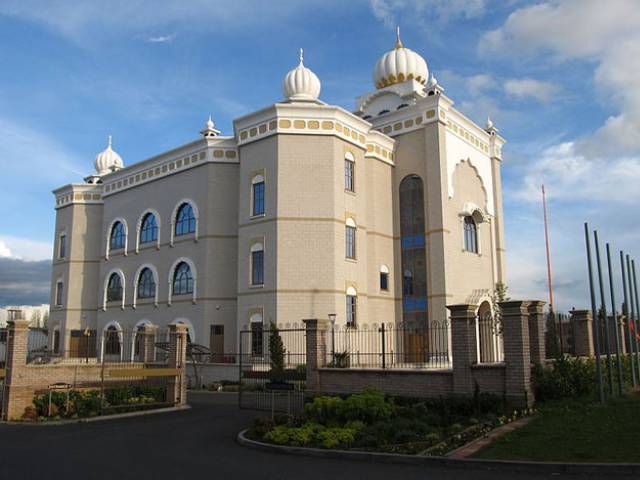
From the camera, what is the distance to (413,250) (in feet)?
103

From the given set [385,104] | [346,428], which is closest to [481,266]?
[385,104]

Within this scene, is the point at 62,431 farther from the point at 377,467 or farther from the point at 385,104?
the point at 385,104

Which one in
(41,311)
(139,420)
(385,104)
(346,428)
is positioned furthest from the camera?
(41,311)

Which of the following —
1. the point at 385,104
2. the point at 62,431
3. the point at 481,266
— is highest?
the point at 385,104

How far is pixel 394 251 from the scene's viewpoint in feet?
105

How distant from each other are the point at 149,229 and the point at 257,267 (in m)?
10.4

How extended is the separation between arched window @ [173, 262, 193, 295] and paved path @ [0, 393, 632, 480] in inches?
688

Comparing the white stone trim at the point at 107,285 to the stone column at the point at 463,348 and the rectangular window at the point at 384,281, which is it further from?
the stone column at the point at 463,348

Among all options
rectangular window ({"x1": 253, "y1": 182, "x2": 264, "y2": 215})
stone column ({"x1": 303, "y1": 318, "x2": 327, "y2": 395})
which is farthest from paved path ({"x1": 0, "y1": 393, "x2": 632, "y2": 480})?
rectangular window ({"x1": 253, "y1": 182, "x2": 264, "y2": 215})

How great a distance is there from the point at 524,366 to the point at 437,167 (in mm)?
18390

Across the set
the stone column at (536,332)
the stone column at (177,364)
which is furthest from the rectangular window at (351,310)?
the stone column at (536,332)

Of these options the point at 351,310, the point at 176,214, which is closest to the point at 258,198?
the point at 176,214

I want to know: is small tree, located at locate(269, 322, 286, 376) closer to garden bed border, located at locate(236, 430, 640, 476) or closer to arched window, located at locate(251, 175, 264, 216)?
arched window, located at locate(251, 175, 264, 216)

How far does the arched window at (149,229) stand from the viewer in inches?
1428
